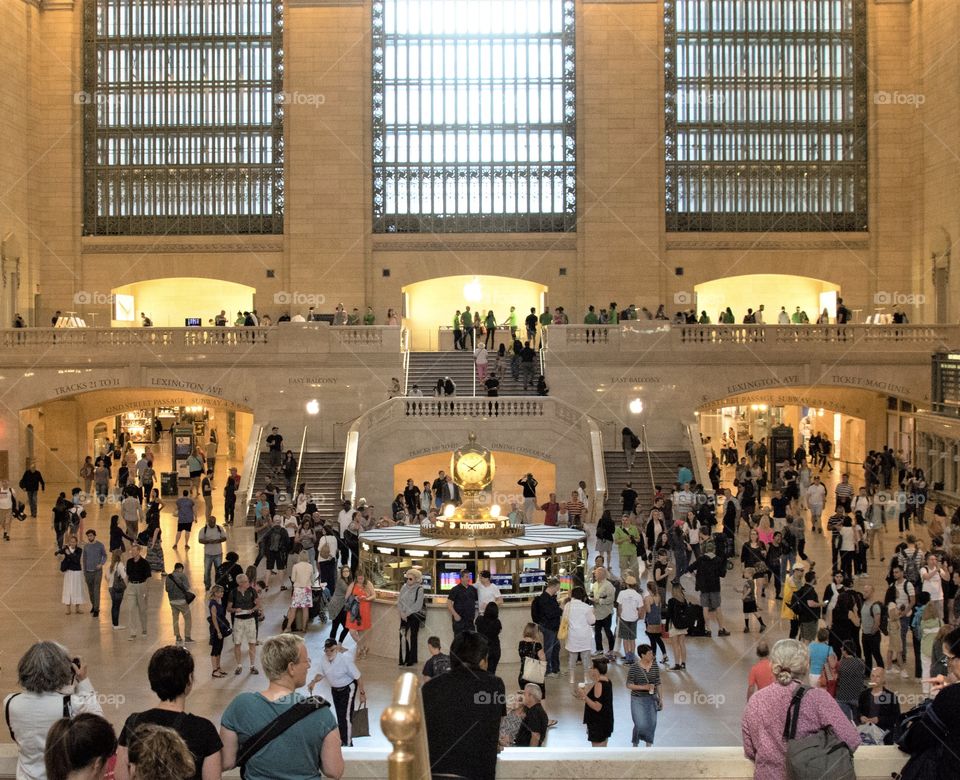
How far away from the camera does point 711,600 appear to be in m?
17.3

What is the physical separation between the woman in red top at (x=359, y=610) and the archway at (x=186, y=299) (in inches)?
1128

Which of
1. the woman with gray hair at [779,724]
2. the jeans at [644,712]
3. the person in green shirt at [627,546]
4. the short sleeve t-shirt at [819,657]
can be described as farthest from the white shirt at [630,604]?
the woman with gray hair at [779,724]

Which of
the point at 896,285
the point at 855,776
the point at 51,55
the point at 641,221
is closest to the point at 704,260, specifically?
the point at 641,221

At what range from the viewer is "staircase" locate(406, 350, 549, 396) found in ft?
113

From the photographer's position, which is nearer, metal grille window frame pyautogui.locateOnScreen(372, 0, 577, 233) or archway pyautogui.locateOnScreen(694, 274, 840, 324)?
metal grille window frame pyautogui.locateOnScreen(372, 0, 577, 233)

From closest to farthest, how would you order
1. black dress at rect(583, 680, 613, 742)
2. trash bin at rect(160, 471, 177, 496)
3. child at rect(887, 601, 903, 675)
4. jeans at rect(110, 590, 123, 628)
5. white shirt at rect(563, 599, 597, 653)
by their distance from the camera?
black dress at rect(583, 680, 613, 742) → white shirt at rect(563, 599, 597, 653) → child at rect(887, 601, 903, 675) → jeans at rect(110, 590, 123, 628) → trash bin at rect(160, 471, 177, 496)

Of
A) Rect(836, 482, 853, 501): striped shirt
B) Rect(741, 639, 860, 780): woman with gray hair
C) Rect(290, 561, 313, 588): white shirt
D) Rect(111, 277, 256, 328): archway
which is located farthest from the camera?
Rect(111, 277, 256, 328): archway

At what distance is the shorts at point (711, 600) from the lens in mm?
17250

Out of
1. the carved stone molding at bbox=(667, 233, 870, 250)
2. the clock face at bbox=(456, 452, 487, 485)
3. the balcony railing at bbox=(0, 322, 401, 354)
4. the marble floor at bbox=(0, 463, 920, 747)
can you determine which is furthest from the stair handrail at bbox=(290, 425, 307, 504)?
the carved stone molding at bbox=(667, 233, 870, 250)

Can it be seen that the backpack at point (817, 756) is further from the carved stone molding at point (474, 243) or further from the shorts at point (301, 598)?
the carved stone molding at point (474, 243)

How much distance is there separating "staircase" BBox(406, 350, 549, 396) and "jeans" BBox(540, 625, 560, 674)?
19.2 metres

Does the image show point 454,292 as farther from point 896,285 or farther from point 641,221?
point 896,285

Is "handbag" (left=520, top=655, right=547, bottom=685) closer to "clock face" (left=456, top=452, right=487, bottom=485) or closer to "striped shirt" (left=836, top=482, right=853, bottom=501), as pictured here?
"clock face" (left=456, top=452, right=487, bottom=485)

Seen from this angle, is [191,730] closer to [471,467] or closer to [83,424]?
[471,467]
